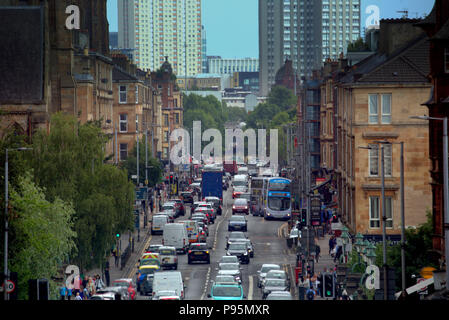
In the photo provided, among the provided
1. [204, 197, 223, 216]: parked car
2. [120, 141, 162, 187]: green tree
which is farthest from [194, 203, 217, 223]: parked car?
[120, 141, 162, 187]: green tree

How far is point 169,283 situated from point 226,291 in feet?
9.85

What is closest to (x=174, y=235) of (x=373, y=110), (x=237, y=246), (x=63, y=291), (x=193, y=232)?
(x=193, y=232)

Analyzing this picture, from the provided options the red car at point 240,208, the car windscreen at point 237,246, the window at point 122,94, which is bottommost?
the car windscreen at point 237,246

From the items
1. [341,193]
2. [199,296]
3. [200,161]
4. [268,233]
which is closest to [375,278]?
[199,296]

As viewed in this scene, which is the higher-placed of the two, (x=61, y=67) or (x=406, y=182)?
(x=61, y=67)

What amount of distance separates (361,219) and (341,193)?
1150 centimetres

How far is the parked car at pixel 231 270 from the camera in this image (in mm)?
48838

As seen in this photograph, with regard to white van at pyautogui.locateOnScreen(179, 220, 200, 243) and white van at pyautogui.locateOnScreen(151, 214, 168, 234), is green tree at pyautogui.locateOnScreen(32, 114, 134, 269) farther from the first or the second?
white van at pyautogui.locateOnScreen(151, 214, 168, 234)

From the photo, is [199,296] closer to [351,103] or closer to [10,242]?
[10,242]

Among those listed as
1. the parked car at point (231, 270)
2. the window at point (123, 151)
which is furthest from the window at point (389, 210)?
the window at point (123, 151)

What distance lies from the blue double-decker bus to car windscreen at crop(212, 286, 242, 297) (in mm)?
46935

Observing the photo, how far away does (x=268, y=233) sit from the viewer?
79.1 meters

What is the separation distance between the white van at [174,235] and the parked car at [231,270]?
12.4 meters

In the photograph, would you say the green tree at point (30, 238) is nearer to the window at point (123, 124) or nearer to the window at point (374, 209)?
the window at point (374, 209)
